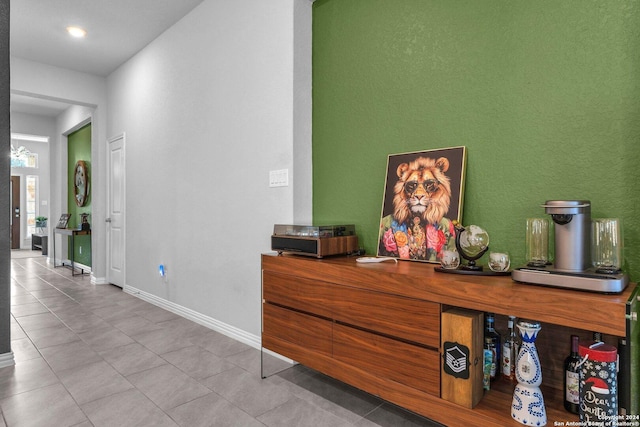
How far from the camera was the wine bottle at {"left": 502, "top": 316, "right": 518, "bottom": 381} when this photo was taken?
1.74 m

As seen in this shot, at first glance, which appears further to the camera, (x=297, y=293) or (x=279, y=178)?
(x=279, y=178)

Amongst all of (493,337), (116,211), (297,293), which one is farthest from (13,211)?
(493,337)

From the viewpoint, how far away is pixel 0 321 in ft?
8.81

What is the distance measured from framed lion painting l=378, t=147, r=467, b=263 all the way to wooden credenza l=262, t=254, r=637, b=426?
0.15 m

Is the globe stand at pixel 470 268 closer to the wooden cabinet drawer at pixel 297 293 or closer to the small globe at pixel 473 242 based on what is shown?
the small globe at pixel 473 242

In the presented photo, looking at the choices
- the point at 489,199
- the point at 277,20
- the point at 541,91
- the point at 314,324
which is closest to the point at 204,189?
the point at 277,20

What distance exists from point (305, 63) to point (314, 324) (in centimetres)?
185

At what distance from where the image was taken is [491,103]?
193 cm

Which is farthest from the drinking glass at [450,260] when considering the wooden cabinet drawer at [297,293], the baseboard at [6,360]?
the baseboard at [6,360]

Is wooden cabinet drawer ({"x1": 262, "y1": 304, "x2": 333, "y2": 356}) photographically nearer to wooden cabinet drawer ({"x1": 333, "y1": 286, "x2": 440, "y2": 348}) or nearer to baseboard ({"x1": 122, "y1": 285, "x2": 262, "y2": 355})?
wooden cabinet drawer ({"x1": 333, "y1": 286, "x2": 440, "y2": 348})

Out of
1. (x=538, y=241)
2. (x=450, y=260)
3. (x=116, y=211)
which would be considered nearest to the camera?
(x=538, y=241)

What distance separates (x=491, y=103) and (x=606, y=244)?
858mm

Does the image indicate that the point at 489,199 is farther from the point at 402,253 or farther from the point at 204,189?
the point at 204,189

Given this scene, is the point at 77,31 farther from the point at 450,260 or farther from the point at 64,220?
the point at 450,260
